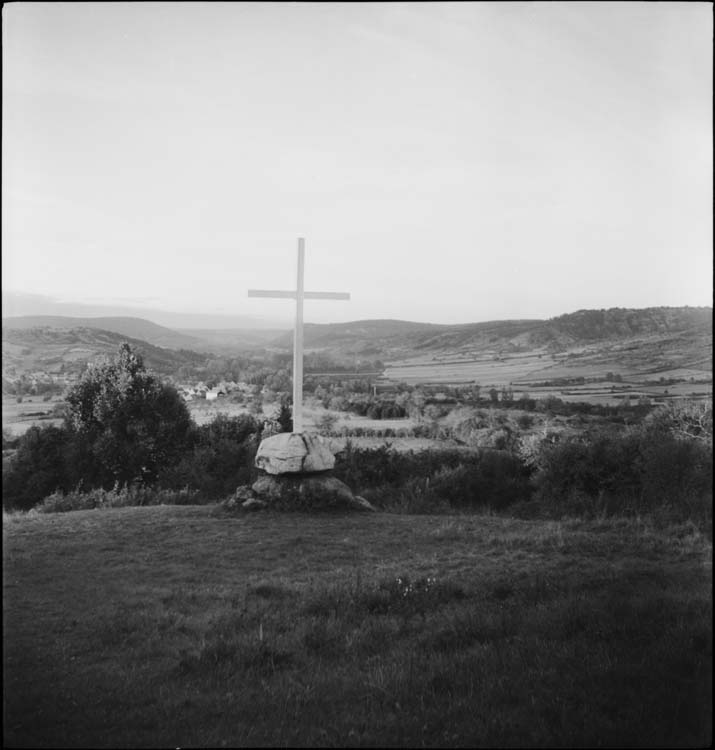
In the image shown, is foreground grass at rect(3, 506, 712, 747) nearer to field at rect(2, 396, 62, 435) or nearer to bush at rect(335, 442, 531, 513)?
bush at rect(335, 442, 531, 513)

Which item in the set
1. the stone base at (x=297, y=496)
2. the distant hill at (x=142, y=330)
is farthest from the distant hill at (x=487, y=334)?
the stone base at (x=297, y=496)

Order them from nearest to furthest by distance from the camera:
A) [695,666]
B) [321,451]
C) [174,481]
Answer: [695,666], [321,451], [174,481]

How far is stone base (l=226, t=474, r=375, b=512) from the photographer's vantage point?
10336 mm

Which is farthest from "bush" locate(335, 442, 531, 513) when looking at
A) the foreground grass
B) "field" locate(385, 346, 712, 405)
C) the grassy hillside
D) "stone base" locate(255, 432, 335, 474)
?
the grassy hillside

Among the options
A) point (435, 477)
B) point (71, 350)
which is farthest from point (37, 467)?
point (435, 477)

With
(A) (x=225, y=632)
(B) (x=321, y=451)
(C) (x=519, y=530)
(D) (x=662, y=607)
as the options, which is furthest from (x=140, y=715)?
(B) (x=321, y=451)

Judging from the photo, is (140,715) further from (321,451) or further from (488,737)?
(321,451)

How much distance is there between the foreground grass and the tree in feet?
35.7

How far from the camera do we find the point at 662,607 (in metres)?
4.40

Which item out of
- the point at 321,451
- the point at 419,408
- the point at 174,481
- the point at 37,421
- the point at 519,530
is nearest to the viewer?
the point at 519,530

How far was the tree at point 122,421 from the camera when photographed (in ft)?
58.3

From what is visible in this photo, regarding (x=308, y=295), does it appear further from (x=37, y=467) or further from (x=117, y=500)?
(x=37, y=467)

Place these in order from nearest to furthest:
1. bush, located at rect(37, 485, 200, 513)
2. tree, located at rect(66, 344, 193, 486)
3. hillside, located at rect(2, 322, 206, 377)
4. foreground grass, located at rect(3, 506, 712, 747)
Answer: foreground grass, located at rect(3, 506, 712, 747) → bush, located at rect(37, 485, 200, 513) → hillside, located at rect(2, 322, 206, 377) → tree, located at rect(66, 344, 193, 486)

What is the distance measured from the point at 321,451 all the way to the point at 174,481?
271 inches
